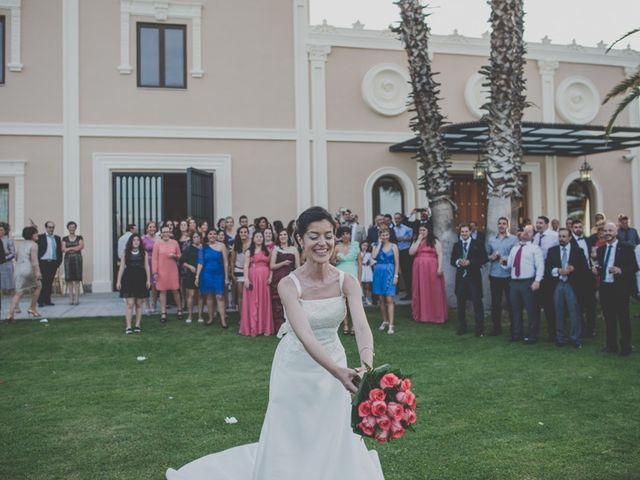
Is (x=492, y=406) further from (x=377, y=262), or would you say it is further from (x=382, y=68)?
(x=382, y=68)

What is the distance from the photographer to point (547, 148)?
1773 cm

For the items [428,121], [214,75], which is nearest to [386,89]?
[214,75]

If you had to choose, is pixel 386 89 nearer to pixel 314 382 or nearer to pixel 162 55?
pixel 162 55

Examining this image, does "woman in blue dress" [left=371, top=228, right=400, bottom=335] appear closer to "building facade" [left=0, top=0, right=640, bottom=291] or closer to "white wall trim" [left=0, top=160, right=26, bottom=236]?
"building facade" [left=0, top=0, right=640, bottom=291]

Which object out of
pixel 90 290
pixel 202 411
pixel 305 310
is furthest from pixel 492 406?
pixel 90 290

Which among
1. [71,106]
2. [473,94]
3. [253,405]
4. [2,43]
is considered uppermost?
[2,43]

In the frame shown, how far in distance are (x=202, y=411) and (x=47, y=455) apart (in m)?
1.56

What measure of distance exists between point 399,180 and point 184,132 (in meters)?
6.41

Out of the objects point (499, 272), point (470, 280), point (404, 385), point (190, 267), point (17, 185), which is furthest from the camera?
point (17, 185)

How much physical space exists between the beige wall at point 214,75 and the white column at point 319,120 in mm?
664

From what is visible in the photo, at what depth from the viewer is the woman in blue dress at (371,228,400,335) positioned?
10422 mm

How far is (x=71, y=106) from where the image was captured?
1556cm

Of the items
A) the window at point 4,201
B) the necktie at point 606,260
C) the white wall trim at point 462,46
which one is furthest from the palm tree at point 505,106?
the window at point 4,201

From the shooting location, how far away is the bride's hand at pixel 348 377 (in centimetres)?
305
